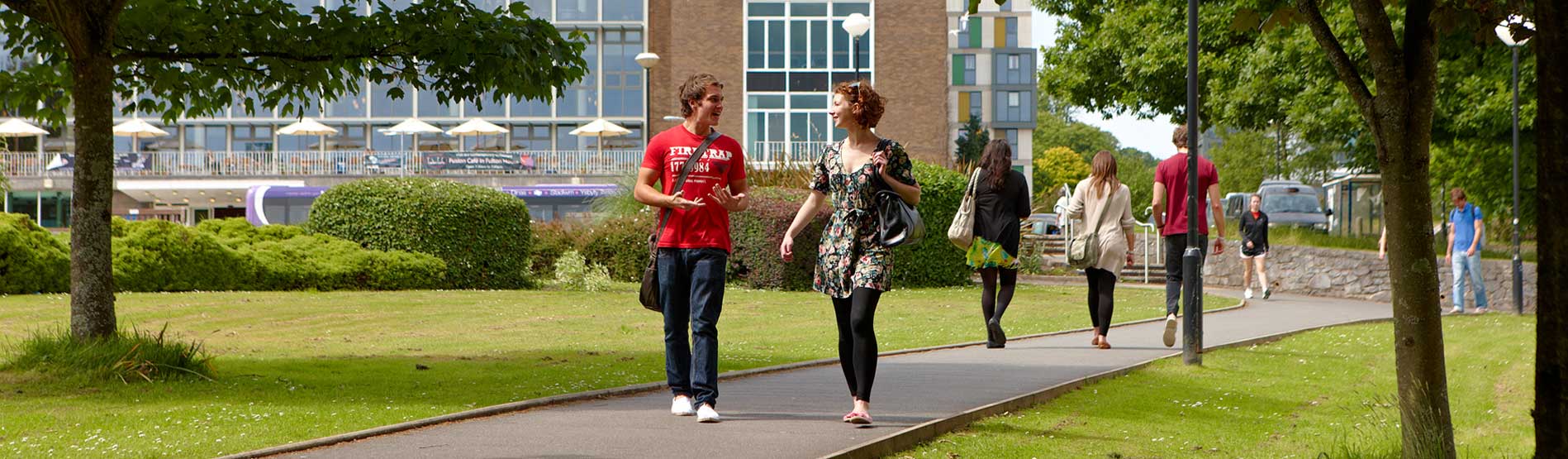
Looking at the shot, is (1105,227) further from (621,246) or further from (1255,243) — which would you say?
(621,246)

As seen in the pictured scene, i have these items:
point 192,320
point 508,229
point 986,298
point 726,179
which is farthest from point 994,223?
point 508,229

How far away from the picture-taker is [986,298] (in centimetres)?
1159

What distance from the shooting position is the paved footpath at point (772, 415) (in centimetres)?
620

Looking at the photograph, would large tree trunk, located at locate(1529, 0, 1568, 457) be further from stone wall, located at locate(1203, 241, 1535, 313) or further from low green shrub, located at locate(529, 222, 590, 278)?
low green shrub, located at locate(529, 222, 590, 278)

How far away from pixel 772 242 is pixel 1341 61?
17.6 m

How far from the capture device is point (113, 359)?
9.00m

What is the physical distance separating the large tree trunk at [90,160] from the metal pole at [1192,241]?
7344mm

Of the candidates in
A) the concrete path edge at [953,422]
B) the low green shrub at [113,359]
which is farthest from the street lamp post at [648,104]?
the concrete path edge at [953,422]

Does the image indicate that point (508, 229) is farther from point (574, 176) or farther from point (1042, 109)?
point (1042, 109)

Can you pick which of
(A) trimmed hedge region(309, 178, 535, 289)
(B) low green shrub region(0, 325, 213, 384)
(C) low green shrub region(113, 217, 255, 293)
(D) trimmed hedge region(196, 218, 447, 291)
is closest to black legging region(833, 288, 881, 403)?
(B) low green shrub region(0, 325, 213, 384)

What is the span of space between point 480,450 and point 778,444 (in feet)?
4.16

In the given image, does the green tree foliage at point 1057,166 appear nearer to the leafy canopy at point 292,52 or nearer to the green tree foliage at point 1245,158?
the green tree foliage at point 1245,158

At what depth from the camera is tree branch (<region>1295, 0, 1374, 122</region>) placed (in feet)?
18.6

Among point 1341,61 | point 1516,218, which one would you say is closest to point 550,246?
point 1516,218
